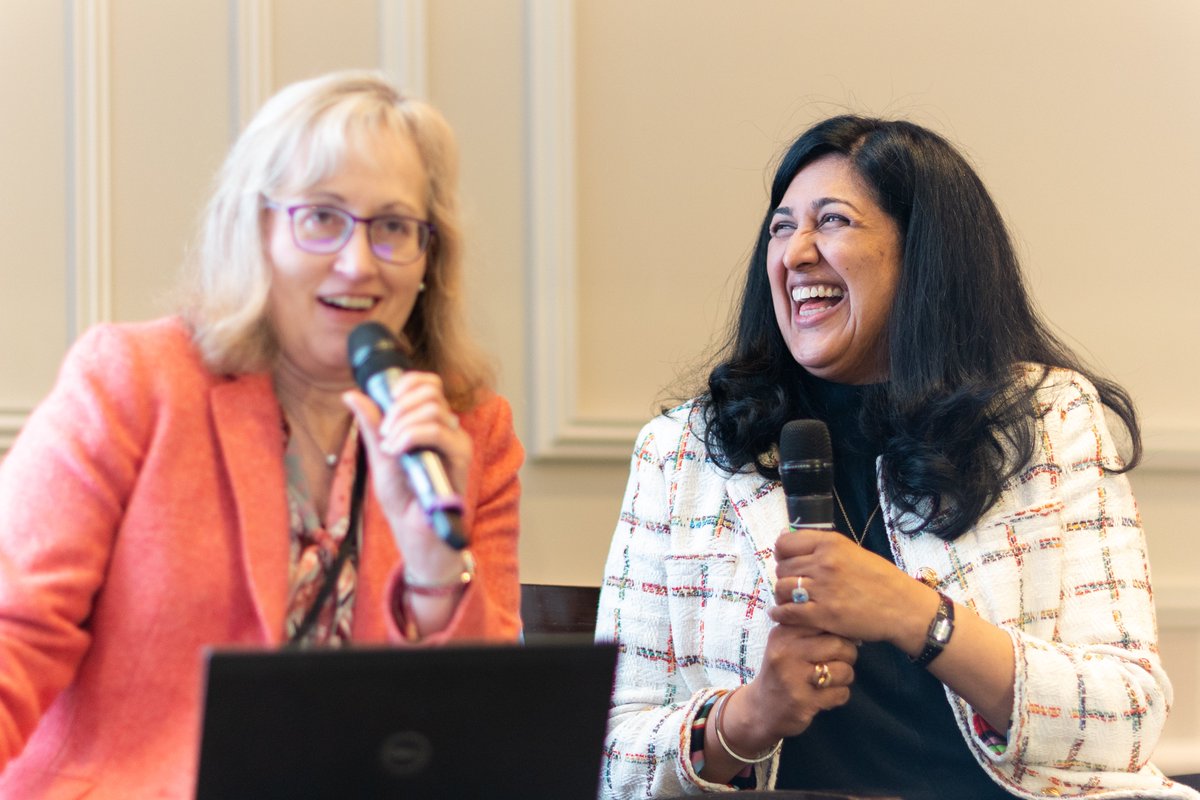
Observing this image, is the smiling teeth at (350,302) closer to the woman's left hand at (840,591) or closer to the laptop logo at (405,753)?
the laptop logo at (405,753)

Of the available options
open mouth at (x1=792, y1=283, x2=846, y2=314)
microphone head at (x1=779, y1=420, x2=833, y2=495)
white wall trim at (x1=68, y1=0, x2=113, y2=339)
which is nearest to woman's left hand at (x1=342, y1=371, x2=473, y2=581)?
microphone head at (x1=779, y1=420, x2=833, y2=495)

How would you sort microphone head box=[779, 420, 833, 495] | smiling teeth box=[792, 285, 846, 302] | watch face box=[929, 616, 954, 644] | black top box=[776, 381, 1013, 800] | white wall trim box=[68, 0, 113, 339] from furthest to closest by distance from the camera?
white wall trim box=[68, 0, 113, 339]
smiling teeth box=[792, 285, 846, 302]
black top box=[776, 381, 1013, 800]
watch face box=[929, 616, 954, 644]
microphone head box=[779, 420, 833, 495]

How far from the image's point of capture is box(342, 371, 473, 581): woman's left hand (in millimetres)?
1123

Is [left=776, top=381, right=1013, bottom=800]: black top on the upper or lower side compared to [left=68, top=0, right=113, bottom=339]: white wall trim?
lower

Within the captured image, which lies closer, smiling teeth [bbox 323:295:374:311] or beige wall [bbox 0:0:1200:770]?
smiling teeth [bbox 323:295:374:311]

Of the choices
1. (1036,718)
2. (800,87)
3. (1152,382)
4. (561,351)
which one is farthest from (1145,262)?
(1036,718)

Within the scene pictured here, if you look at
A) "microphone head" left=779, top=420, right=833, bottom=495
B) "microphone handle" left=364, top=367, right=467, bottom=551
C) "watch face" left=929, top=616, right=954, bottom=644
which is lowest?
"watch face" left=929, top=616, right=954, bottom=644

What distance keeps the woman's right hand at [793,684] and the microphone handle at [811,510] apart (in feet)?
0.48

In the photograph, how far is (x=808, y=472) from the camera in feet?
4.99

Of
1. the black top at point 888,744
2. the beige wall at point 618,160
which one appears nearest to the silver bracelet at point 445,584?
the black top at point 888,744

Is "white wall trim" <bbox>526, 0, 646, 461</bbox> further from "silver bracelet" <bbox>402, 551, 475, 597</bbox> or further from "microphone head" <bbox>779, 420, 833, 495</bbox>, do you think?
"silver bracelet" <bbox>402, 551, 475, 597</bbox>

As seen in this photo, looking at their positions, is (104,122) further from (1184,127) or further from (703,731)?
(1184,127)

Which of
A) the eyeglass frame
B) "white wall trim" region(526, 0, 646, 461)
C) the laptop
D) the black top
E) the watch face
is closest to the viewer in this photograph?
the laptop

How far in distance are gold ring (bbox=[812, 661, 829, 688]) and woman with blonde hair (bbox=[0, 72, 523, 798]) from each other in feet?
1.34
